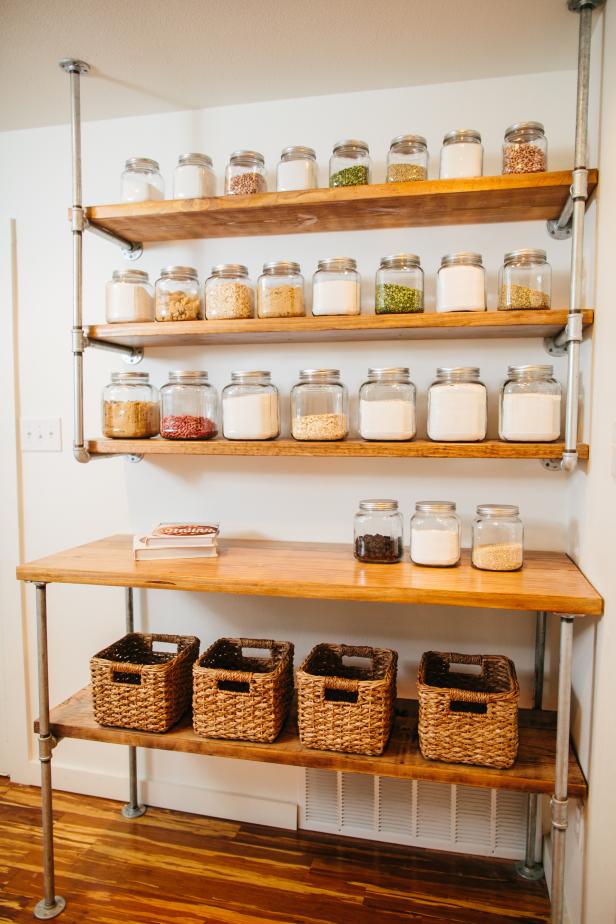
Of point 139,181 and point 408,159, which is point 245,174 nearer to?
point 139,181

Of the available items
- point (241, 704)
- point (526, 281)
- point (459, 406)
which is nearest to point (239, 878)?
point (241, 704)

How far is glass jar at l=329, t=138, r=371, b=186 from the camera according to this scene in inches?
64.8

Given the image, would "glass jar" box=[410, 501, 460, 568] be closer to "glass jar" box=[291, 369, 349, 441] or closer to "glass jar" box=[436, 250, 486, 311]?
"glass jar" box=[291, 369, 349, 441]

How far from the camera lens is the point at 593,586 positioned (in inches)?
57.8

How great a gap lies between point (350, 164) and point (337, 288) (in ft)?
1.09

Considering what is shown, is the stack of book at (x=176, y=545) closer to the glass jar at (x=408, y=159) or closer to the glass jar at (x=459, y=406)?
the glass jar at (x=459, y=406)

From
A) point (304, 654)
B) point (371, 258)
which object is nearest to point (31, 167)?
point (371, 258)

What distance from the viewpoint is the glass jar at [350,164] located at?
1.65 meters

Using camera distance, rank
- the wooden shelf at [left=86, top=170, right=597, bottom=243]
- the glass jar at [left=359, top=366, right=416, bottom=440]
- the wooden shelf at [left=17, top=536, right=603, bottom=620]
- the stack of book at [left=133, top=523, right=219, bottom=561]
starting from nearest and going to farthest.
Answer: the wooden shelf at [left=17, top=536, right=603, bottom=620], the wooden shelf at [left=86, top=170, right=597, bottom=243], the glass jar at [left=359, top=366, right=416, bottom=440], the stack of book at [left=133, top=523, right=219, bottom=561]

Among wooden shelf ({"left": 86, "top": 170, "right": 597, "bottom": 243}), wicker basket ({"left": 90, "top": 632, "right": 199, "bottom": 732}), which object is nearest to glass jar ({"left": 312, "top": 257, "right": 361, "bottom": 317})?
wooden shelf ({"left": 86, "top": 170, "right": 597, "bottom": 243})

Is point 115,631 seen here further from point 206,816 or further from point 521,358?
point 521,358

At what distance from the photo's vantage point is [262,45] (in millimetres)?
1612

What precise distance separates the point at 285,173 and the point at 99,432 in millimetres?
1030

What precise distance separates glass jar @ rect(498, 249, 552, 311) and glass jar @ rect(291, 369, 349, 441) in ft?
1.56
